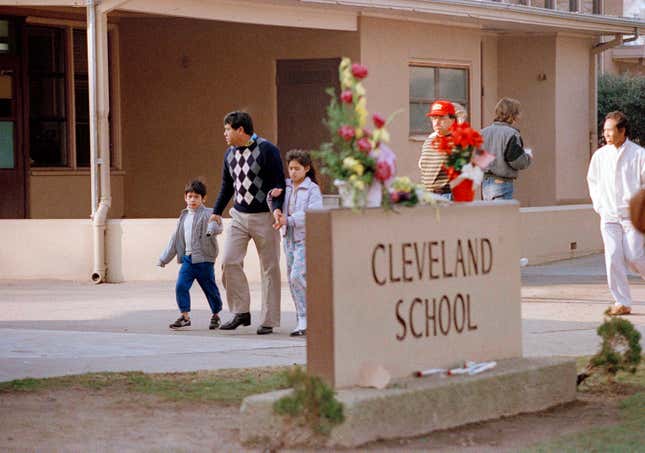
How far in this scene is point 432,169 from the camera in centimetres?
997

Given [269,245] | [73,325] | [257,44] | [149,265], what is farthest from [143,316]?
[257,44]

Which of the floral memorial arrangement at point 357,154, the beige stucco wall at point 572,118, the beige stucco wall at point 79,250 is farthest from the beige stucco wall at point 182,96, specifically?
the floral memorial arrangement at point 357,154

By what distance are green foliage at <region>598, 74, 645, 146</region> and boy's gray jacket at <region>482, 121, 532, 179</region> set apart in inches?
738

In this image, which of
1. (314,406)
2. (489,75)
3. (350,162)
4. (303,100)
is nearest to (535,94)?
(489,75)

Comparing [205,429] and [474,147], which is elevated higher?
[474,147]

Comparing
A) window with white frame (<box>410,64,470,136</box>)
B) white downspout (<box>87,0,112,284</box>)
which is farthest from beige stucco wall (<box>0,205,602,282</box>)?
window with white frame (<box>410,64,470,136</box>)

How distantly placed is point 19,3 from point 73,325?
5.19 metres

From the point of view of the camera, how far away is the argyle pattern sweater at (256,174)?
10.4 meters

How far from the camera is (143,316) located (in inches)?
456

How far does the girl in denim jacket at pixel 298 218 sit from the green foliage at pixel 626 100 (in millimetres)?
20821

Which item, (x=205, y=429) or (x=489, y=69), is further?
(x=489, y=69)

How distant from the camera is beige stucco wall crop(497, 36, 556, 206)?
21047mm

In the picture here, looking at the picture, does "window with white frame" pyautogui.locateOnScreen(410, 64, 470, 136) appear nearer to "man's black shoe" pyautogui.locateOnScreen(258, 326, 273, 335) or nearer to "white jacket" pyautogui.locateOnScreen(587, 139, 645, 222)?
"white jacket" pyautogui.locateOnScreen(587, 139, 645, 222)

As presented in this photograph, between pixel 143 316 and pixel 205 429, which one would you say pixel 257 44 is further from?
pixel 205 429
